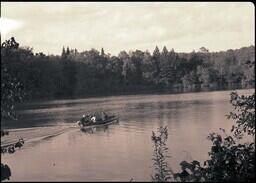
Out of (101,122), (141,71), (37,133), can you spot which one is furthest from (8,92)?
(141,71)

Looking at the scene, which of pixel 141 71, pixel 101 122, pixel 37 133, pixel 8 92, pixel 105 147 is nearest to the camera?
pixel 8 92

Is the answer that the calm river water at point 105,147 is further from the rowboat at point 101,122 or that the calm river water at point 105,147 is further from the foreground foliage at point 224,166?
the foreground foliage at point 224,166

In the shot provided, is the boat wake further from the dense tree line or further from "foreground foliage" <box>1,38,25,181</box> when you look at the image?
the dense tree line

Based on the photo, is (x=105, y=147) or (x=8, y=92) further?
(x=105, y=147)

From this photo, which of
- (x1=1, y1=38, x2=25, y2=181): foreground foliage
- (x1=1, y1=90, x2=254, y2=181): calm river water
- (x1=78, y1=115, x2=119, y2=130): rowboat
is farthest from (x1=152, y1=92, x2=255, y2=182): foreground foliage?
(x1=78, y1=115, x2=119, y2=130): rowboat

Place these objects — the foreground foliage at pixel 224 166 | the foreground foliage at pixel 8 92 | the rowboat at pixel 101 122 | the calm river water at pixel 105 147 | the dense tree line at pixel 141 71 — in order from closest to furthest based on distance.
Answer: the foreground foliage at pixel 8 92 < the foreground foliage at pixel 224 166 < the calm river water at pixel 105 147 < the rowboat at pixel 101 122 < the dense tree line at pixel 141 71

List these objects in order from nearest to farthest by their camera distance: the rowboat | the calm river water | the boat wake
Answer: the calm river water → the boat wake → the rowboat

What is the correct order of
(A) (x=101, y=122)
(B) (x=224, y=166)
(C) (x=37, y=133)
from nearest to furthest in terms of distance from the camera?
(B) (x=224, y=166), (C) (x=37, y=133), (A) (x=101, y=122)

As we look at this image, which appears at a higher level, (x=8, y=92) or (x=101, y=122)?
(x=8, y=92)

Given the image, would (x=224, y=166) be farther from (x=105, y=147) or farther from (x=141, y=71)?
(x=141, y=71)

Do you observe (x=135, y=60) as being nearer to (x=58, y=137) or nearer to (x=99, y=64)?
(x=99, y=64)

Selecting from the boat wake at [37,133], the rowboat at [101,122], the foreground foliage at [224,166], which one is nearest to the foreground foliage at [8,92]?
the foreground foliage at [224,166]

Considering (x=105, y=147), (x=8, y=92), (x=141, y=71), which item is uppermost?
(x=141, y=71)

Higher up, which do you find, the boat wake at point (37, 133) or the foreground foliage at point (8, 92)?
the foreground foliage at point (8, 92)
